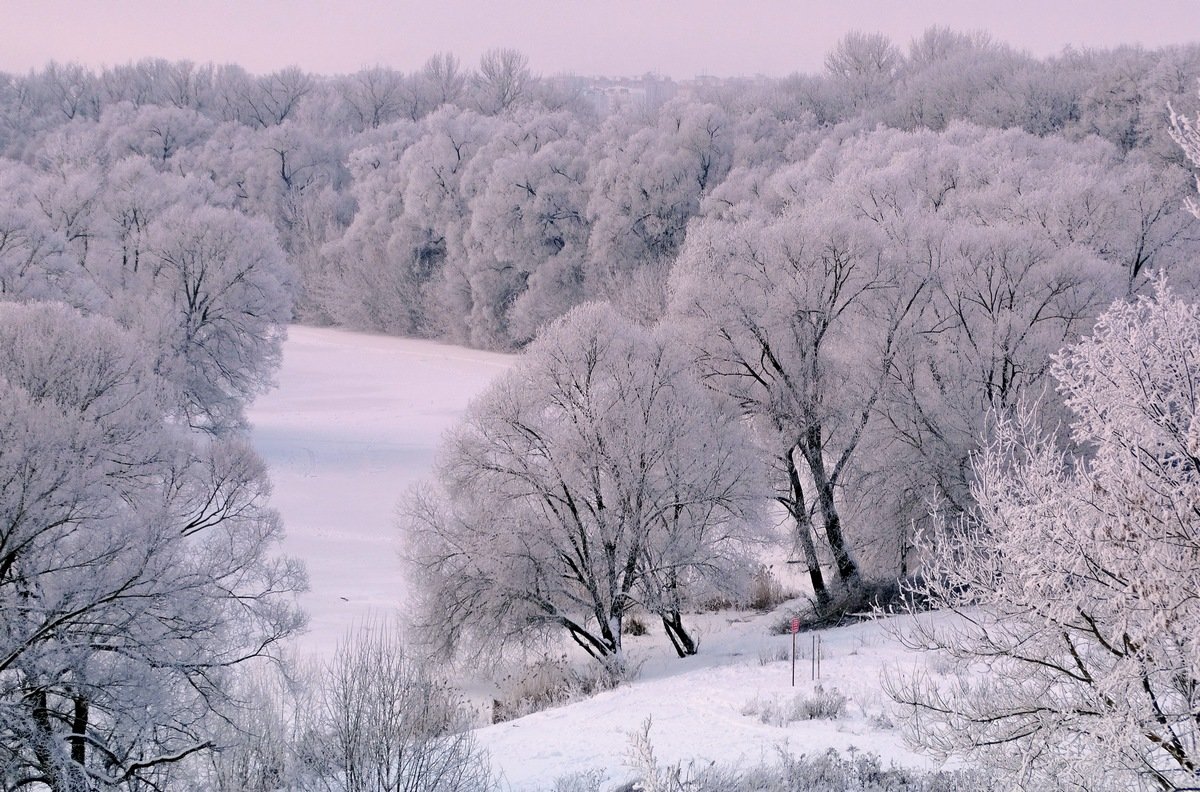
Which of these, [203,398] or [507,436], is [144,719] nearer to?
[507,436]

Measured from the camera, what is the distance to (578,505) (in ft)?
66.0

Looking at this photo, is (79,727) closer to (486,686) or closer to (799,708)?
(799,708)

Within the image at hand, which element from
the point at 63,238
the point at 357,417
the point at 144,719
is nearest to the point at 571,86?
the point at 357,417

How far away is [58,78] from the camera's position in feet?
287

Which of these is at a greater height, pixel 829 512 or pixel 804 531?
pixel 829 512

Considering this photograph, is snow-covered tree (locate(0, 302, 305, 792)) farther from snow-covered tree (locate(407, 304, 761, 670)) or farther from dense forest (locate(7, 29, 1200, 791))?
snow-covered tree (locate(407, 304, 761, 670))

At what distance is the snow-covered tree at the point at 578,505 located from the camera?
62.8 feet

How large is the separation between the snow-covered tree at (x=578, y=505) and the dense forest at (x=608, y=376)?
70 millimetres

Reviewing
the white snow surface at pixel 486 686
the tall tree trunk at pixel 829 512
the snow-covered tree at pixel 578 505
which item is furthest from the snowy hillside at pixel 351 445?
the tall tree trunk at pixel 829 512

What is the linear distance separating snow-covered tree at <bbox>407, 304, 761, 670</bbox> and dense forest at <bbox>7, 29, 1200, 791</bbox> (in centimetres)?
7

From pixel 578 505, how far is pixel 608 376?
98.2 inches

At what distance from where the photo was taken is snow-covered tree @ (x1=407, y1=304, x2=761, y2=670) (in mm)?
19141

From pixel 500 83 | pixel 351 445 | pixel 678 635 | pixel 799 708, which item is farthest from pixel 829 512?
pixel 500 83

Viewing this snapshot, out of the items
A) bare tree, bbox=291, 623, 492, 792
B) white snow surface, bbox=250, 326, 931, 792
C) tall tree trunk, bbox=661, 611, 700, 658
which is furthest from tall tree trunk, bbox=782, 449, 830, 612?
bare tree, bbox=291, 623, 492, 792
